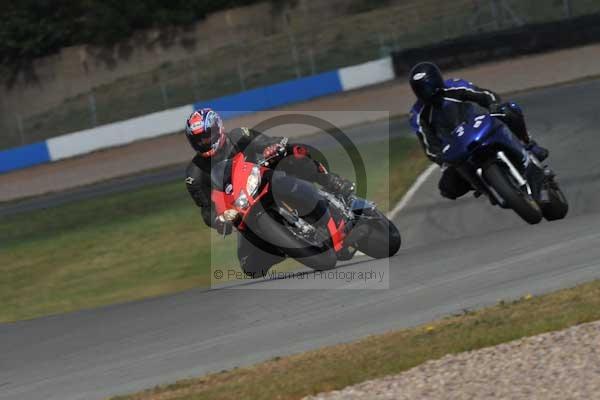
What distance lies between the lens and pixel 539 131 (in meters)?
16.4

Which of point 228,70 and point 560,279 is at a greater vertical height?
point 560,279

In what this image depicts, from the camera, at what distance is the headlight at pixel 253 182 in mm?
9828

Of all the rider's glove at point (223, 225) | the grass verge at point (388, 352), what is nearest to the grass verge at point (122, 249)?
the rider's glove at point (223, 225)

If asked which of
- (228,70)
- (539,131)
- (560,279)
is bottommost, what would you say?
(228,70)

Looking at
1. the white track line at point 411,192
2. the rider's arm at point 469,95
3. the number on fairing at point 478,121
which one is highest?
the rider's arm at point 469,95

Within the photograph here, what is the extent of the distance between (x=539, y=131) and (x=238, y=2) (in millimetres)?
28020

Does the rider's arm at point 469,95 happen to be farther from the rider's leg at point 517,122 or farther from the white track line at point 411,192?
the white track line at point 411,192

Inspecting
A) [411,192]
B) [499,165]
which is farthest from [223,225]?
[411,192]

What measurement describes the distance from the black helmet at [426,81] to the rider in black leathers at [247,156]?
114cm

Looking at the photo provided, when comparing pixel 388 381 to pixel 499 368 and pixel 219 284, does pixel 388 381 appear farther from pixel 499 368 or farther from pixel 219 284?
pixel 219 284

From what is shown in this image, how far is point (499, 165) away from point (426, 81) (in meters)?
1.07

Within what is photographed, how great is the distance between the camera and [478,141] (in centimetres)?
1012

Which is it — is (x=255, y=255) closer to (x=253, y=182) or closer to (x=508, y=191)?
(x=253, y=182)

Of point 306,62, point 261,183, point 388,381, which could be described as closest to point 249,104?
point 306,62
